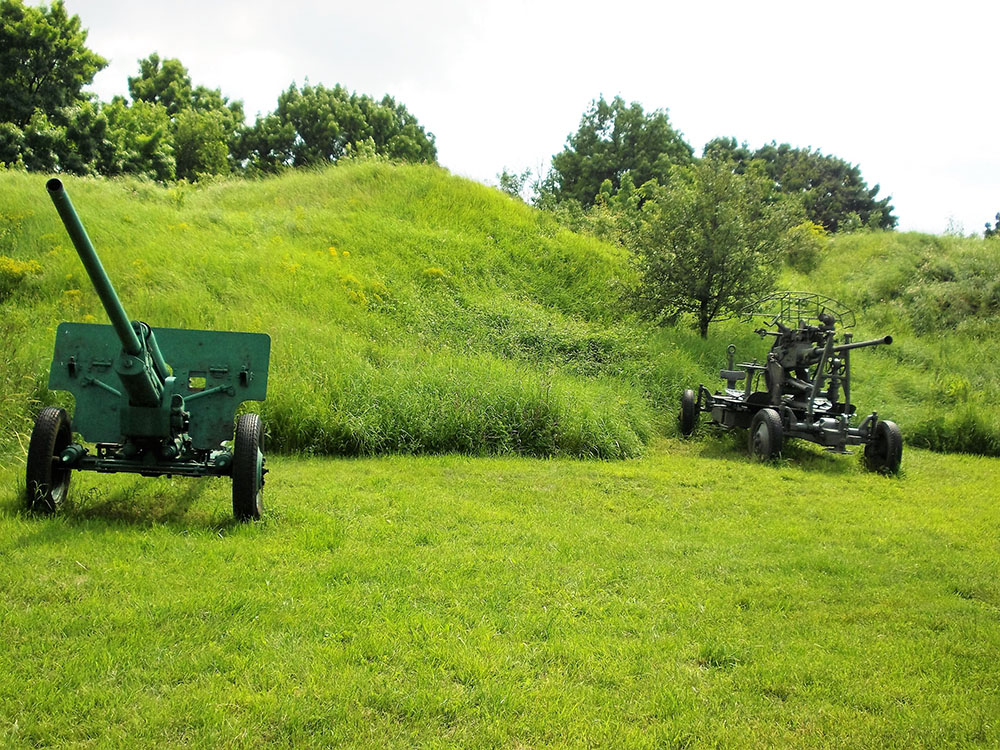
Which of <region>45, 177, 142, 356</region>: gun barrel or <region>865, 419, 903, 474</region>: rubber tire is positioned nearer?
<region>45, 177, 142, 356</region>: gun barrel

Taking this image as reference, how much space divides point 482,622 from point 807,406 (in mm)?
7411

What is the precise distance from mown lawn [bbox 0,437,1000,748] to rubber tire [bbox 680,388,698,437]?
469cm

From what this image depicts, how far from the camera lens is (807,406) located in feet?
32.4

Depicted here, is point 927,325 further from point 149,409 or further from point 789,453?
point 149,409

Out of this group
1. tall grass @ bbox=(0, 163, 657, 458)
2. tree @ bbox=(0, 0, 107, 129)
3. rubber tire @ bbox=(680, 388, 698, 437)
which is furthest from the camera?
tree @ bbox=(0, 0, 107, 129)

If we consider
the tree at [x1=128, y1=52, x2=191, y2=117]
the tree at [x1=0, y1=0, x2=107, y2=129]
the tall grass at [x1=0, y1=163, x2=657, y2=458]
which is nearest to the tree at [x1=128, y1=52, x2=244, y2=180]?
the tree at [x1=128, y1=52, x2=191, y2=117]

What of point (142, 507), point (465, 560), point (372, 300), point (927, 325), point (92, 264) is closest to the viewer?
point (92, 264)

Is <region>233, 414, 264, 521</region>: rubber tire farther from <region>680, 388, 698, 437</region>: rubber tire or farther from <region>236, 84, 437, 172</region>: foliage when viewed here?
<region>236, 84, 437, 172</region>: foliage

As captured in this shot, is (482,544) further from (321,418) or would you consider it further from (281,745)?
(321,418)

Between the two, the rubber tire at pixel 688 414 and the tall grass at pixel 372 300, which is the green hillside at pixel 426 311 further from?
the rubber tire at pixel 688 414

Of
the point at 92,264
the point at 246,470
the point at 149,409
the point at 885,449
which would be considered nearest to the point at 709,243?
the point at 885,449

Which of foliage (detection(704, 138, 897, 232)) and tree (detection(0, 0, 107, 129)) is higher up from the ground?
foliage (detection(704, 138, 897, 232))

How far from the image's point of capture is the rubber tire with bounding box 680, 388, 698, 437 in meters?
11.5

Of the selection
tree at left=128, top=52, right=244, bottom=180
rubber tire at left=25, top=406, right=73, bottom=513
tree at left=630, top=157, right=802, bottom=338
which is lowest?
rubber tire at left=25, top=406, right=73, bottom=513
